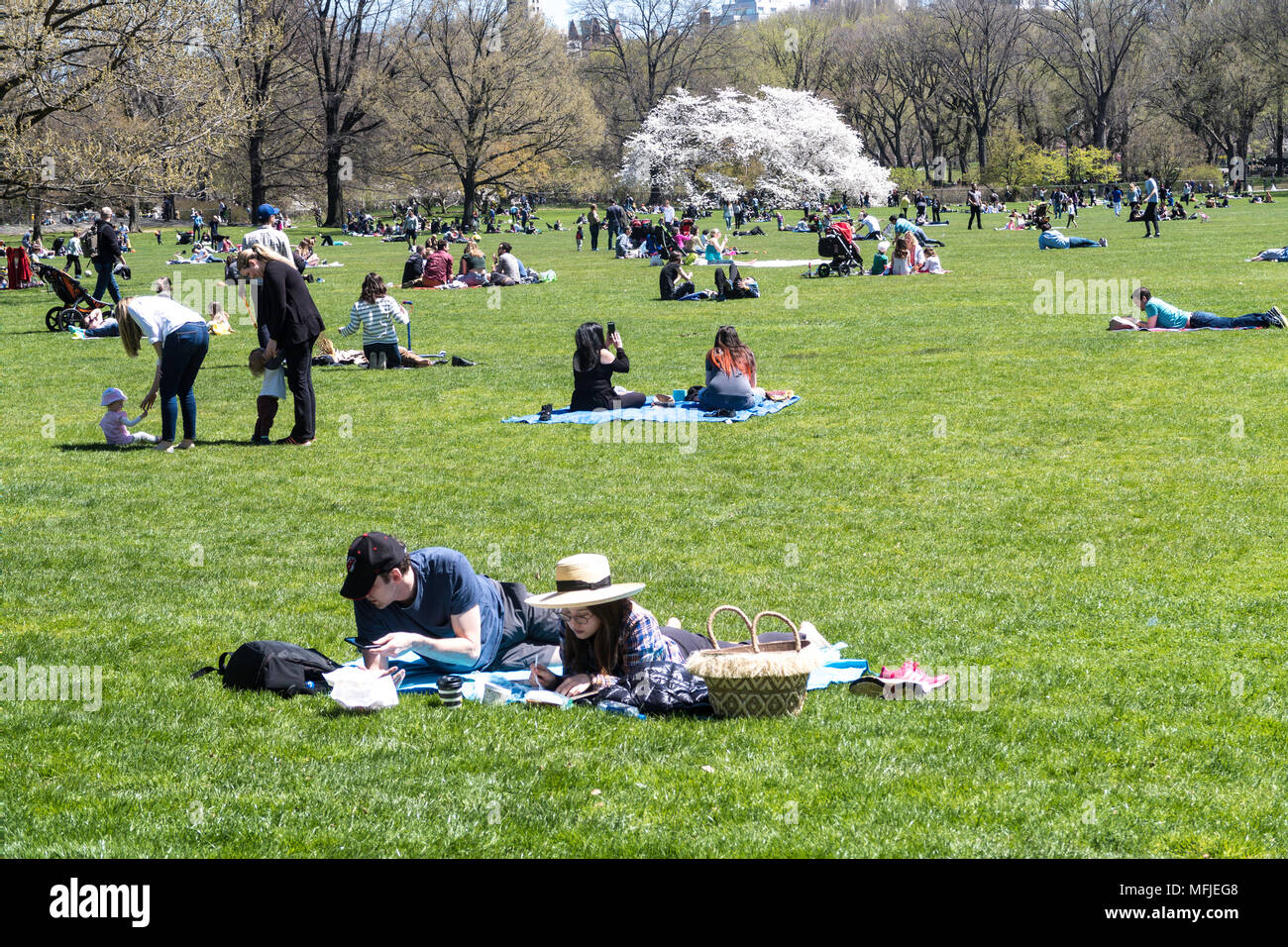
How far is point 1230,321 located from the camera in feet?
64.5

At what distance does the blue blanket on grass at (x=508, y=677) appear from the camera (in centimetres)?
680

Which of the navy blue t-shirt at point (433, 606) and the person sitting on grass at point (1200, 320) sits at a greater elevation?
the person sitting on grass at point (1200, 320)

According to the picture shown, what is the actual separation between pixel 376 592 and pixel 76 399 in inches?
489

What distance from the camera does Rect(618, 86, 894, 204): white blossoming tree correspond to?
2943 inches

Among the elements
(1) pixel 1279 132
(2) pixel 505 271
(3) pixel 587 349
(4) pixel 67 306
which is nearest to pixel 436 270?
(2) pixel 505 271

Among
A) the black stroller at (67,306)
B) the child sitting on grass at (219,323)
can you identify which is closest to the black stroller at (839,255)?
the child sitting on grass at (219,323)

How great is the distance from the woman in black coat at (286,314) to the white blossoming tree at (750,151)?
62.1m

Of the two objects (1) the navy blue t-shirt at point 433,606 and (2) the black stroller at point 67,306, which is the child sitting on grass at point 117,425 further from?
(2) the black stroller at point 67,306

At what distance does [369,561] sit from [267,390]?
8295 millimetres

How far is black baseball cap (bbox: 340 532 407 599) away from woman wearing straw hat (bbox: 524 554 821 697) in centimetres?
71

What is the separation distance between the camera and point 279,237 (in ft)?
62.1

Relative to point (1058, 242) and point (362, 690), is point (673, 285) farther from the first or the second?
point (362, 690)

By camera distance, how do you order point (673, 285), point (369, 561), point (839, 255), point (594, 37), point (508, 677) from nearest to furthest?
point (369, 561) < point (508, 677) < point (673, 285) < point (839, 255) < point (594, 37)
